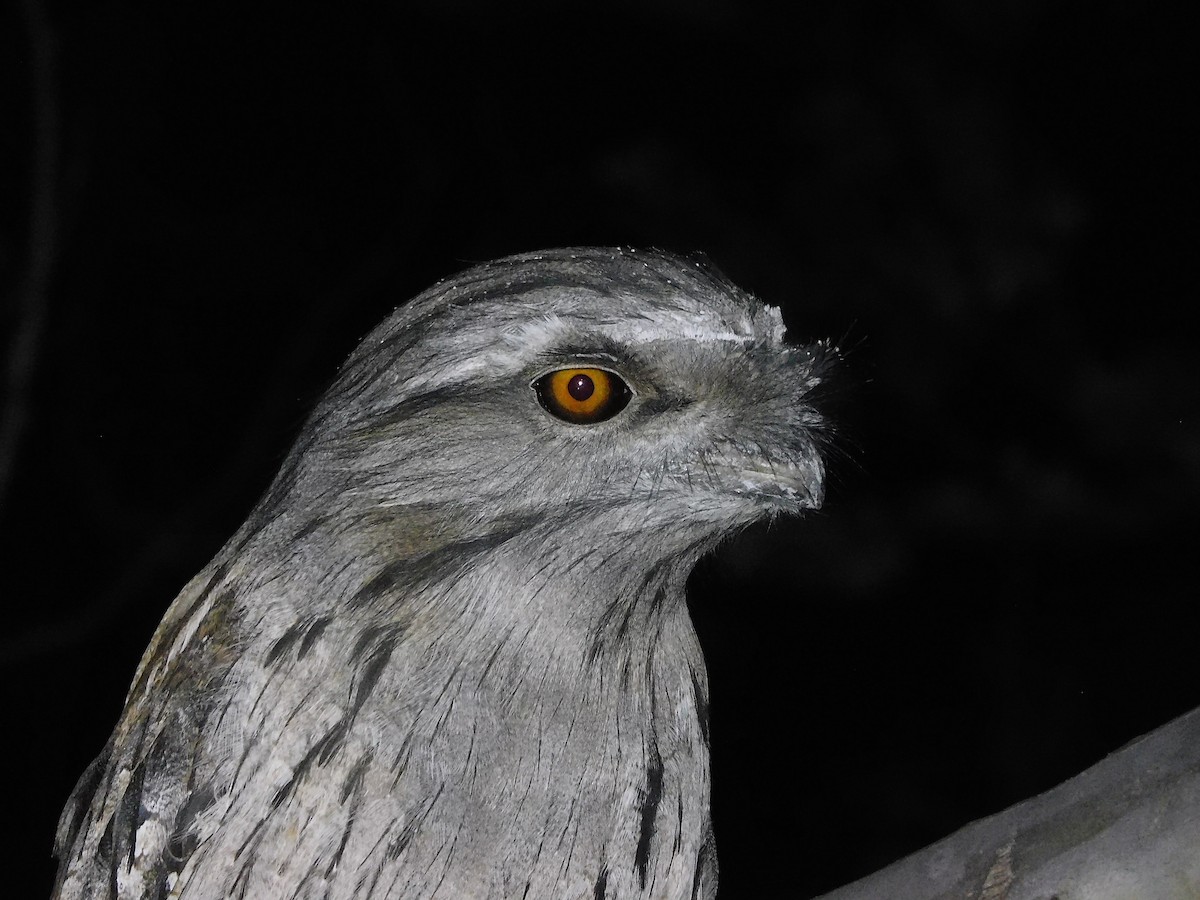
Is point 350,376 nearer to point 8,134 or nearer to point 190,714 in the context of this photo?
point 190,714

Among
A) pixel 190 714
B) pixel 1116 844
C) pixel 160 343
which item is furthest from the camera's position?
pixel 160 343

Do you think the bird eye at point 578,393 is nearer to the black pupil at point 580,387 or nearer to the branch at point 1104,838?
the black pupil at point 580,387

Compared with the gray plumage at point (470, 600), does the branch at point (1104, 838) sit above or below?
below

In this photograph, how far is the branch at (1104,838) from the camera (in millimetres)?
1375

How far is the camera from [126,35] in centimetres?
411

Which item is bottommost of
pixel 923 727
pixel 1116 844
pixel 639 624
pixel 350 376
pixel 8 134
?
pixel 923 727

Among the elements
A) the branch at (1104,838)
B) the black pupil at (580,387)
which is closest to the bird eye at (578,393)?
the black pupil at (580,387)

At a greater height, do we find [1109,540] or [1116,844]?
[1116,844]

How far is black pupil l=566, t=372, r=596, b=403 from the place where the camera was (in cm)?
162

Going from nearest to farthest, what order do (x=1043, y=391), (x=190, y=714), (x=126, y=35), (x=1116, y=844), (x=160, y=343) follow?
(x=1116, y=844) → (x=190, y=714) → (x=1043, y=391) → (x=126, y=35) → (x=160, y=343)

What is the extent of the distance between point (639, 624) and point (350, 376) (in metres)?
0.58

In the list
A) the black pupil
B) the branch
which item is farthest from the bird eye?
the branch

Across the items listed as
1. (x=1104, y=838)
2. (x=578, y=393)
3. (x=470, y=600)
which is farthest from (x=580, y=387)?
(x=1104, y=838)

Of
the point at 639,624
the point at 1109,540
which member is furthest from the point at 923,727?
the point at 639,624
